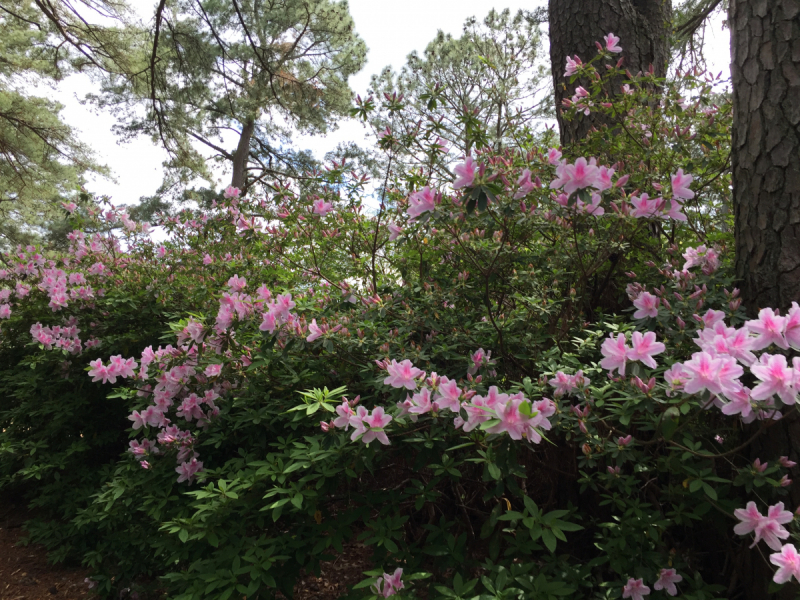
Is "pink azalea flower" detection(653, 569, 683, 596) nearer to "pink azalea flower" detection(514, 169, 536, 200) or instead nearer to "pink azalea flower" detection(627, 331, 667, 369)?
"pink azalea flower" detection(627, 331, 667, 369)

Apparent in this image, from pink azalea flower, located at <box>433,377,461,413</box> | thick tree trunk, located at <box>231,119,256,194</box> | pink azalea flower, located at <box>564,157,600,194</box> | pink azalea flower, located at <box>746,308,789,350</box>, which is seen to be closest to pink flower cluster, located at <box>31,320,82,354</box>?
pink azalea flower, located at <box>433,377,461,413</box>

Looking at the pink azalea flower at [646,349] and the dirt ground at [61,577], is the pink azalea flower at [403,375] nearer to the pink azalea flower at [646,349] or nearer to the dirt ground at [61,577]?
A: the pink azalea flower at [646,349]

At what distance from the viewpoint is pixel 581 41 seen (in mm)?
2979

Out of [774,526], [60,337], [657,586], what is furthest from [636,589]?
[60,337]

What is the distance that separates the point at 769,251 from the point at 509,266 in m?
0.87

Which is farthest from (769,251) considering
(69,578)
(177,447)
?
(69,578)

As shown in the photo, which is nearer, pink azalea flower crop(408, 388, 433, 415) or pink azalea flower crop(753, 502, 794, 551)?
pink azalea flower crop(753, 502, 794, 551)

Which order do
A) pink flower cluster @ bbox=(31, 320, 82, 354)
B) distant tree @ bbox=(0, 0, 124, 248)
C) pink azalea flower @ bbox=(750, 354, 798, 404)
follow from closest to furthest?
pink azalea flower @ bbox=(750, 354, 798, 404)
pink flower cluster @ bbox=(31, 320, 82, 354)
distant tree @ bbox=(0, 0, 124, 248)

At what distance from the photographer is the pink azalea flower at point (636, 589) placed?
4.40 feet

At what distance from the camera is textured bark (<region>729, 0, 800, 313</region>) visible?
1.55 m

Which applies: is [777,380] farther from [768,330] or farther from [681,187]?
[681,187]

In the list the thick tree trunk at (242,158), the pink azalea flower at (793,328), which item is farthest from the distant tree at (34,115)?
the pink azalea flower at (793,328)

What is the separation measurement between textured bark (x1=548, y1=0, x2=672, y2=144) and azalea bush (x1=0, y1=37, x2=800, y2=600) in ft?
2.68

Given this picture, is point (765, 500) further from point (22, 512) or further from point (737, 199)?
point (22, 512)
